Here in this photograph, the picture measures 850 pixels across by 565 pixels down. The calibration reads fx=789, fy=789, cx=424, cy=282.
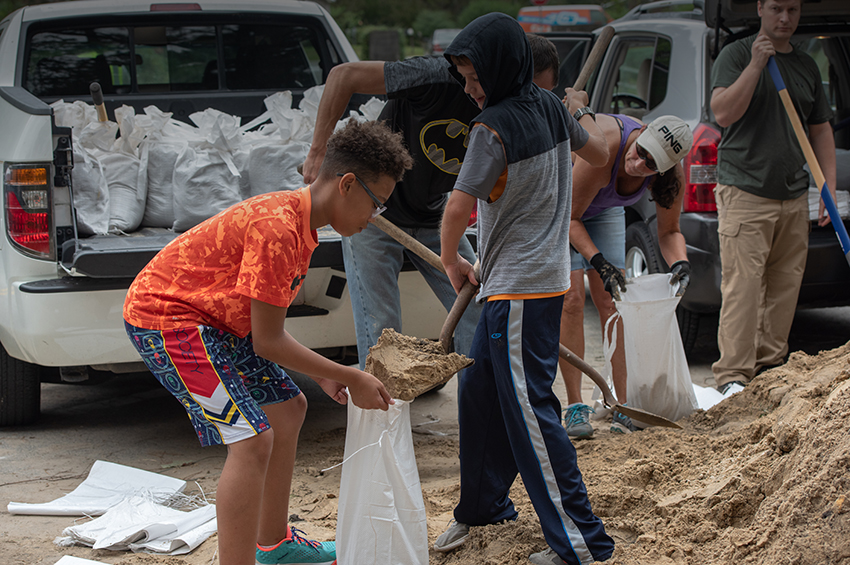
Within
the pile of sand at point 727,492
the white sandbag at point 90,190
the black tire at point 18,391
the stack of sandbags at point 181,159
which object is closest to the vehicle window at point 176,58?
the stack of sandbags at point 181,159

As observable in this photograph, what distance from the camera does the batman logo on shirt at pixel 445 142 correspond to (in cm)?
312

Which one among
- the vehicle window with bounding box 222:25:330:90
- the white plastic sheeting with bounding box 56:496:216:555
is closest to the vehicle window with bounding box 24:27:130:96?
the vehicle window with bounding box 222:25:330:90

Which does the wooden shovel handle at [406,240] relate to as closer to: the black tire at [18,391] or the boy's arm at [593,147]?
the boy's arm at [593,147]

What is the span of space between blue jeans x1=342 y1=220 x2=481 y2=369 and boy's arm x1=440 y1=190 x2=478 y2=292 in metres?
0.64

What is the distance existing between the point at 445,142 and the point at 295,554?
5.38 feet

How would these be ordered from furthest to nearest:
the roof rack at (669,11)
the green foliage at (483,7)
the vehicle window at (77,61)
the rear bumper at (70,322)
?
1. the green foliage at (483,7)
2. the roof rack at (669,11)
3. the vehicle window at (77,61)
4. the rear bumper at (70,322)

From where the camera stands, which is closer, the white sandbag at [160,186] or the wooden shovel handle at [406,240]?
the wooden shovel handle at [406,240]

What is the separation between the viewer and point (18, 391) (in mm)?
3773

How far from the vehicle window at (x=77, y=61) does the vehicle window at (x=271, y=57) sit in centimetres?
65

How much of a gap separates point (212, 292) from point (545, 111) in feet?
3.75

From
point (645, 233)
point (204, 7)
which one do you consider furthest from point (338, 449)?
point (204, 7)

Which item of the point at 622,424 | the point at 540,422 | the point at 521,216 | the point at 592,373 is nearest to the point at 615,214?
the point at 592,373

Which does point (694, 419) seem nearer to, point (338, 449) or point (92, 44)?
point (338, 449)

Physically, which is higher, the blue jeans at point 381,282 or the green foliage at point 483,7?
the green foliage at point 483,7
